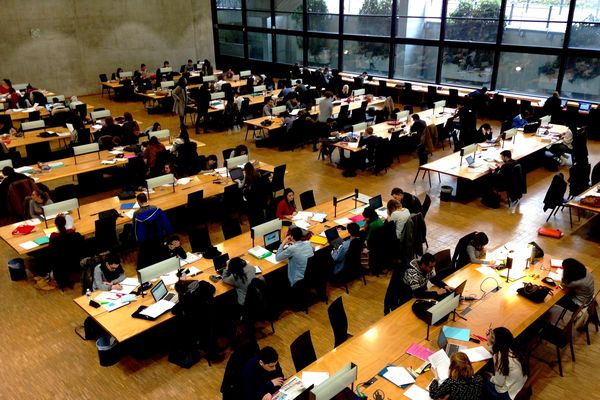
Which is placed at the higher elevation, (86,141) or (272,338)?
(86,141)

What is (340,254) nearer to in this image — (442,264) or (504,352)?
(442,264)

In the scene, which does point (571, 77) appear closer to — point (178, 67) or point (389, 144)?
point (389, 144)

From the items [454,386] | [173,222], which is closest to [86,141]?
[173,222]

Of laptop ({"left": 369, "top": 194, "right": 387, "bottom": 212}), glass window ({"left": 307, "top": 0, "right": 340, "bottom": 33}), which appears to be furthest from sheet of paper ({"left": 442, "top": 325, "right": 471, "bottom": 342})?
glass window ({"left": 307, "top": 0, "right": 340, "bottom": 33})

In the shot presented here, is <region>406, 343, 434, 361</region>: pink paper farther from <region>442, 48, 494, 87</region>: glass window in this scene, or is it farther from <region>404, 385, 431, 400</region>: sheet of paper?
<region>442, 48, 494, 87</region>: glass window

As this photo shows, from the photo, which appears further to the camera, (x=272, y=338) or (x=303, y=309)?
(x=303, y=309)

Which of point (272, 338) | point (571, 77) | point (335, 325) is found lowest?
point (272, 338)

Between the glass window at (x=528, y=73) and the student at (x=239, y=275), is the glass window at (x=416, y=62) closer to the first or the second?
the glass window at (x=528, y=73)

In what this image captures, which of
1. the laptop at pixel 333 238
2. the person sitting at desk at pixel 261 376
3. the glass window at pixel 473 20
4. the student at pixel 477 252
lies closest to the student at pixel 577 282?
the student at pixel 477 252

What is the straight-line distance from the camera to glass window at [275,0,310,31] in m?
22.9

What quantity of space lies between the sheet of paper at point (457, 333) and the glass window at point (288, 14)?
63.2 ft

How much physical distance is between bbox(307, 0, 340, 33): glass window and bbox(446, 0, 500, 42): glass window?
4974 mm

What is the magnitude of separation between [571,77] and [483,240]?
11.9 m

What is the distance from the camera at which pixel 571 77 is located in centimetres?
1673
